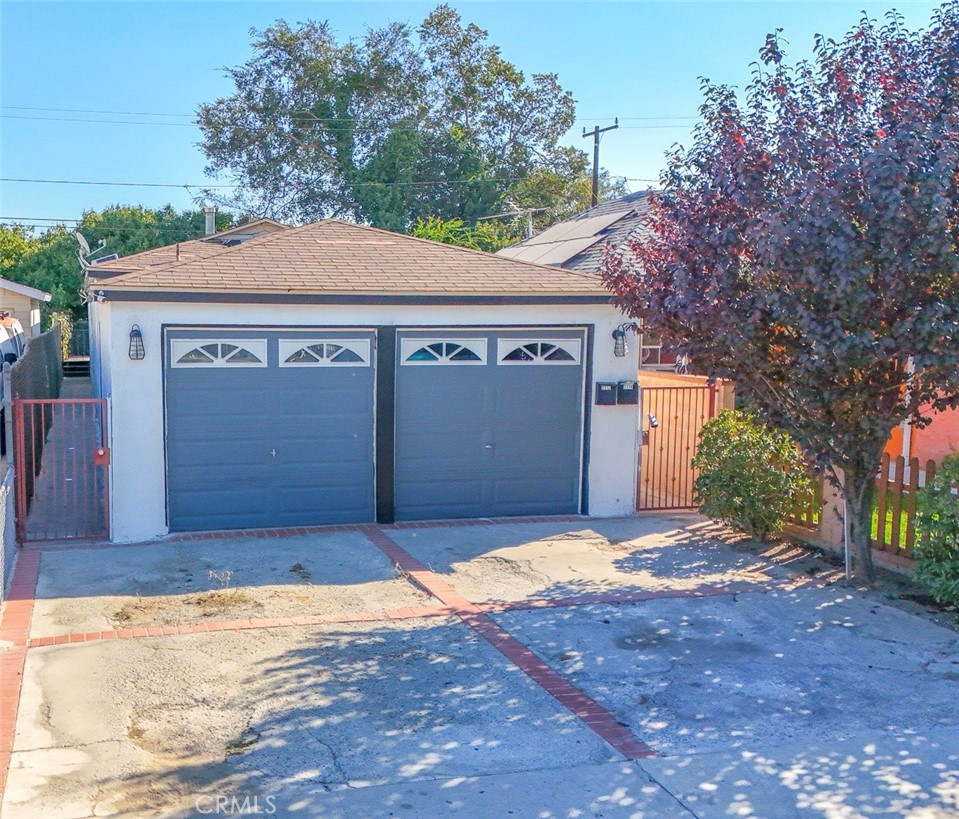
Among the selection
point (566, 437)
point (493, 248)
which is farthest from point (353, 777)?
point (493, 248)

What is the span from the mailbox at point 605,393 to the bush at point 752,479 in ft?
4.64

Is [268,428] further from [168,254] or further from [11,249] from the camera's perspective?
[11,249]

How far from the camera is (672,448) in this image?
13.5 metres

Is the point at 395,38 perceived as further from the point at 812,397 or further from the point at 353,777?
the point at 353,777

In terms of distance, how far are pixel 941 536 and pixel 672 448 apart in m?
5.22

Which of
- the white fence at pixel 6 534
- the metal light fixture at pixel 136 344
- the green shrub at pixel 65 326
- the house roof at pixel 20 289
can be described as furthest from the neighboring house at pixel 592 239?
the green shrub at pixel 65 326

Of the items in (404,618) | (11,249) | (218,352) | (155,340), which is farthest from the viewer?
(11,249)

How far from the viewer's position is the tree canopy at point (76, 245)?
39375 mm

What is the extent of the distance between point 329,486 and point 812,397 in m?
5.52

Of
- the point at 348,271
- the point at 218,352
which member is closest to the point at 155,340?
the point at 218,352

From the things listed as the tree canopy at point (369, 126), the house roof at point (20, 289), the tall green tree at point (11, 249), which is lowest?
the house roof at point (20, 289)

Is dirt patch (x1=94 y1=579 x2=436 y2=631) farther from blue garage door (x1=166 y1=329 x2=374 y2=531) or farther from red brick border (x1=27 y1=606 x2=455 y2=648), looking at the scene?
blue garage door (x1=166 y1=329 x2=374 y2=531)

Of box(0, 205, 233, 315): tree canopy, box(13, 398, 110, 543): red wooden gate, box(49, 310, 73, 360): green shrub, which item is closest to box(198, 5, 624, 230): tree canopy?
box(0, 205, 233, 315): tree canopy

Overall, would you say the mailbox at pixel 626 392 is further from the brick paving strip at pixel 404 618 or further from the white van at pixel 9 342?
the white van at pixel 9 342
